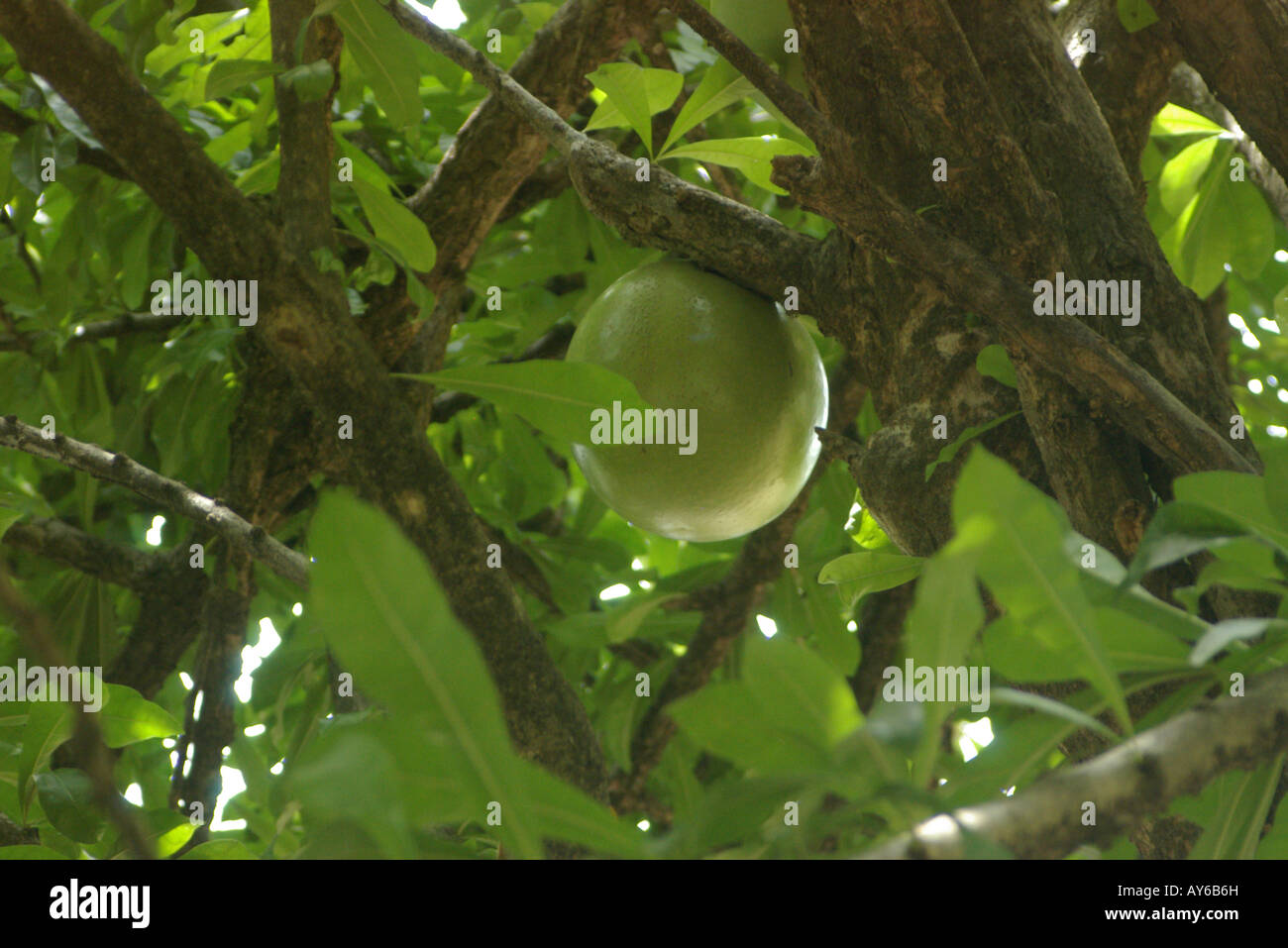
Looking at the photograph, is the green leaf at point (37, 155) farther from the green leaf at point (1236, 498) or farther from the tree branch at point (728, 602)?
the green leaf at point (1236, 498)

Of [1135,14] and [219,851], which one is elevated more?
[1135,14]

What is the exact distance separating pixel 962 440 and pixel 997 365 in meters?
0.06

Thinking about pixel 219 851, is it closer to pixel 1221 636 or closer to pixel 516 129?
pixel 1221 636

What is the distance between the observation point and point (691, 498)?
1.08 metres

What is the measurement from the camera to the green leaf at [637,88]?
1.06 meters

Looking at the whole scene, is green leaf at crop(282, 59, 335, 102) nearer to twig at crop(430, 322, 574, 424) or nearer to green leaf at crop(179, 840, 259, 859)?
green leaf at crop(179, 840, 259, 859)

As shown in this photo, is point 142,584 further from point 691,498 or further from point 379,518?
point 379,518

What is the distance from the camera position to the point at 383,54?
124cm

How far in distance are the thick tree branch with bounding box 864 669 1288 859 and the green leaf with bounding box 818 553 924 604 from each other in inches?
18.6

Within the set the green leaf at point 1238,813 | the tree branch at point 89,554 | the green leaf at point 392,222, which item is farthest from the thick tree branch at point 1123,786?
the tree branch at point 89,554

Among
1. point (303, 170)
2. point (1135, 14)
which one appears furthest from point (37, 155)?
point (1135, 14)
